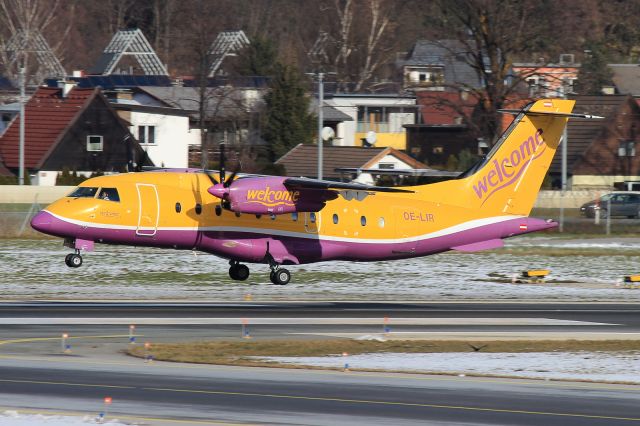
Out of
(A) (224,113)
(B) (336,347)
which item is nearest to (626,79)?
(A) (224,113)

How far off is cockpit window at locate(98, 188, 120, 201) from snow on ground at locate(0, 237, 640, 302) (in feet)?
15.5

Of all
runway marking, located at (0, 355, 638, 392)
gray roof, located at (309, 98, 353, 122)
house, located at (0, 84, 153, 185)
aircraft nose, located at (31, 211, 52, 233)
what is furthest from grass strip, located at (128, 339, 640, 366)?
gray roof, located at (309, 98, 353, 122)

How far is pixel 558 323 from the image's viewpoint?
93.1ft

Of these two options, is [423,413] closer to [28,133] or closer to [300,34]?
[28,133]

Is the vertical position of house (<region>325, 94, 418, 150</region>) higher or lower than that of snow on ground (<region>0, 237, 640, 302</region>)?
higher

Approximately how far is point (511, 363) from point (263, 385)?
604 cm

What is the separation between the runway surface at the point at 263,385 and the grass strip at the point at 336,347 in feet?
2.80

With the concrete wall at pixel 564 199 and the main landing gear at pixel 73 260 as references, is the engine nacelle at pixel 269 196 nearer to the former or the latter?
the main landing gear at pixel 73 260

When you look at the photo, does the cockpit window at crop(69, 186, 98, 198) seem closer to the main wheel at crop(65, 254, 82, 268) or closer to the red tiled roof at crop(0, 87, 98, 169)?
the main wheel at crop(65, 254, 82, 268)

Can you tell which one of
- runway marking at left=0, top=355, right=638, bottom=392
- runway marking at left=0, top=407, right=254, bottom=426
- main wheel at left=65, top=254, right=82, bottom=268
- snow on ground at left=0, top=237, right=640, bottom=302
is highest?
main wheel at left=65, top=254, right=82, bottom=268

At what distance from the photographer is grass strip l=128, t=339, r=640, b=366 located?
74.0ft

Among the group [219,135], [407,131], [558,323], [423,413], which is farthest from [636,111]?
[423,413]

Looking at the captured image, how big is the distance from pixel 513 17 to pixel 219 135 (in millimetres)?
30516

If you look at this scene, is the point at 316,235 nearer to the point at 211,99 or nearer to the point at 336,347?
the point at 336,347
